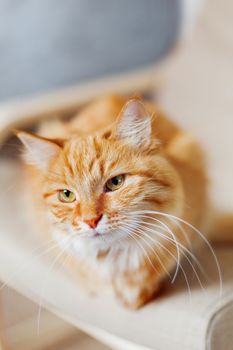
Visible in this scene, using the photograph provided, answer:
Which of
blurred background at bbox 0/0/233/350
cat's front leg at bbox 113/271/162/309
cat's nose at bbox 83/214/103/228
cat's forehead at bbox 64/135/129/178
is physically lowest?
cat's front leg at bbox 113/271/162/309

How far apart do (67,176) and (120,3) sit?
38.5 inches

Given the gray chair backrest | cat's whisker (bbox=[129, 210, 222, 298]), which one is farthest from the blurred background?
cat's whisker (bbox=[129, 210, 222, 298])

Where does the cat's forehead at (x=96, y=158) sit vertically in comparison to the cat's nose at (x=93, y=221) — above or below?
above

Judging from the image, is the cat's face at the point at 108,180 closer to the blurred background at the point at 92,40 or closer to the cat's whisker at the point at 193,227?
the cat's whisker at the point at 193,227

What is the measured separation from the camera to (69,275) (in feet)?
2.75

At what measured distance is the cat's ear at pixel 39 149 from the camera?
67cm

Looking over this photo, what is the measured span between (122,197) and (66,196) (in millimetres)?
75

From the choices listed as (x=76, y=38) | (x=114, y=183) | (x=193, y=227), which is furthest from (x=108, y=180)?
(x=76, y=38)

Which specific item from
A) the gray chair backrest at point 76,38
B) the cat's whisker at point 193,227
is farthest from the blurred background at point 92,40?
the cat's whisker at point 193,227

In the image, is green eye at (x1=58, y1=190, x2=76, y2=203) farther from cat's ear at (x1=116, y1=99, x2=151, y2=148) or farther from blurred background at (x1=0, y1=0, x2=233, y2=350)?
blurred background at (x1=0, y1=0, x2=233, y2=350)

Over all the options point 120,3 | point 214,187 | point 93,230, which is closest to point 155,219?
point 93,230

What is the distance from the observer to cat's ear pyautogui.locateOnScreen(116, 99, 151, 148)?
62 cm

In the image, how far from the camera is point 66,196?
681 millimetres

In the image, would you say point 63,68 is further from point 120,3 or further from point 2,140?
point 2,140
